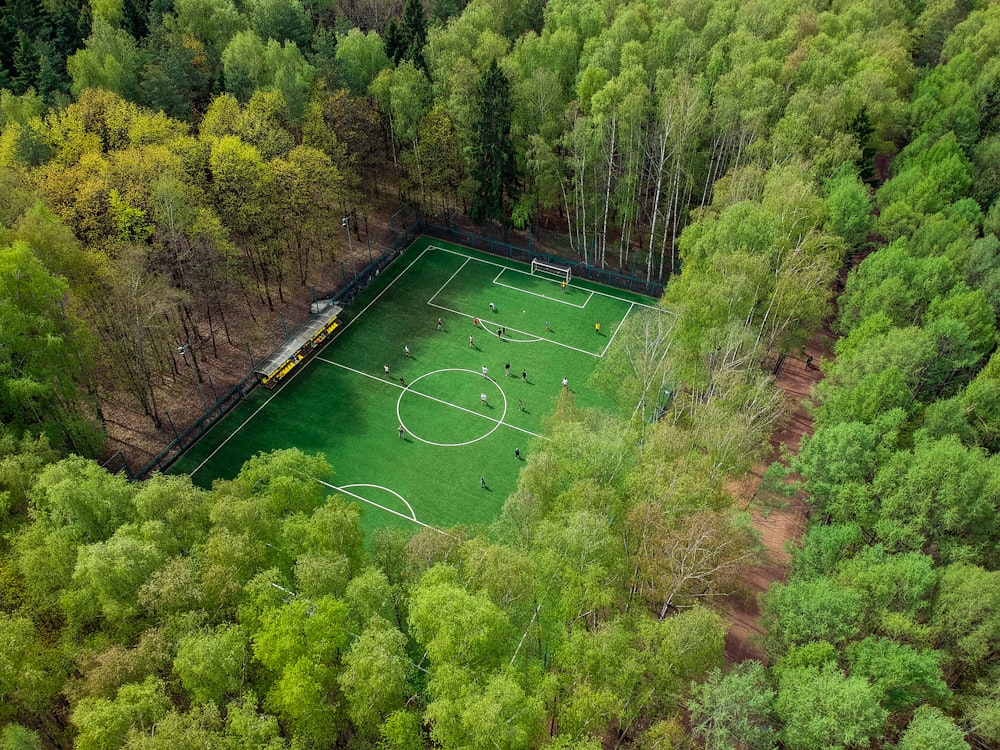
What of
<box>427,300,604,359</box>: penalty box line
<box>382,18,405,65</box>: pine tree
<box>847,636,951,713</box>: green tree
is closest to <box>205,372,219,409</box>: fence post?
<box>427,300,604,359</box>: penalty box line

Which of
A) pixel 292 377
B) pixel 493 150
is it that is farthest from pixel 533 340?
pixel 292 377

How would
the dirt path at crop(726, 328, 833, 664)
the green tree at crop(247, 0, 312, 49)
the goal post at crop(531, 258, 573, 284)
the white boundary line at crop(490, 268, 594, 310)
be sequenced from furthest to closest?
the green tree at crop(247, 0, 312, 49)
the goal post at crop(531, 258, 573, 284)
the white boundary line at crop(490, 268, 594, 310)
the dirt path at crop(726, 328, 833, 664)

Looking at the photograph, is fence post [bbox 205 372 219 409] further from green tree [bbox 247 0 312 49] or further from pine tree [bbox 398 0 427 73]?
pine tree [bbox 398 0 427 73]

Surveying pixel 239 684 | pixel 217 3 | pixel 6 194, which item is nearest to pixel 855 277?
pixel 239 684

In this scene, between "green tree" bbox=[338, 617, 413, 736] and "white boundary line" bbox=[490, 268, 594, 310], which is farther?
"white boundary line" bbox=[490, 268, 594, 310]

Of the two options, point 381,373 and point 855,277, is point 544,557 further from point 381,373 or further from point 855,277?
point 855,277

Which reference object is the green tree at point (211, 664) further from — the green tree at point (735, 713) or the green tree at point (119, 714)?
the green tree at point (735, 713)

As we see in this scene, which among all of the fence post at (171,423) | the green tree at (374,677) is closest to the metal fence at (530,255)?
the fence post at (171,423)
